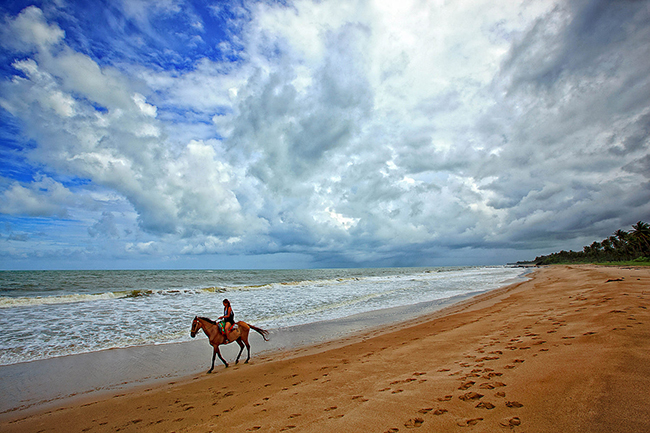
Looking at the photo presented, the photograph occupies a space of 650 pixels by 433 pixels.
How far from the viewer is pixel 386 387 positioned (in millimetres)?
6109

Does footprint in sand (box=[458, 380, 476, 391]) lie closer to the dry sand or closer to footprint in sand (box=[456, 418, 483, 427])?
the dry sand

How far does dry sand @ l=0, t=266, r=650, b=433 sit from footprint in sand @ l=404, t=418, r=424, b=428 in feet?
0.10

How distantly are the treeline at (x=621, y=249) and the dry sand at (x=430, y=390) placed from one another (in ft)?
344

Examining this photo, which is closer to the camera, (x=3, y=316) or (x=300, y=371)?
(x=300, y=371)

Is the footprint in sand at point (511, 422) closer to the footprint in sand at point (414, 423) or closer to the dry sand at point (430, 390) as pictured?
the dry sand at point (430, 390)

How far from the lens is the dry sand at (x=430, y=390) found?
4.00m

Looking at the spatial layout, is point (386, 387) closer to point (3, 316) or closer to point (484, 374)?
point (484, 374)

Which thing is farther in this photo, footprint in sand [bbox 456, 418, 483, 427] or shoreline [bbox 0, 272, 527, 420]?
shoreline [bbox 0, 272, 527, 420]

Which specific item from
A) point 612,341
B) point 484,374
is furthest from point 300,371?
point 612,341

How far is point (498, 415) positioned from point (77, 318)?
24.0 metres

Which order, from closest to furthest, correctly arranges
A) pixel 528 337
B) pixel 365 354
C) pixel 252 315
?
pixel 528 337 → pixel 365 354 → pixel 252 315

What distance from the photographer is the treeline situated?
80312 mm

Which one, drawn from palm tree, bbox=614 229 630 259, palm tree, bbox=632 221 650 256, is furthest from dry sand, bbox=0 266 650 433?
palm tree, bbox=614 229 630 259

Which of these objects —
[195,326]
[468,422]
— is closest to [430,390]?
[468,422]
